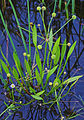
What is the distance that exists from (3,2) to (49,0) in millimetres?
469

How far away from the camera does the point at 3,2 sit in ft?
7.57

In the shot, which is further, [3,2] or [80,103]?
[3,2]

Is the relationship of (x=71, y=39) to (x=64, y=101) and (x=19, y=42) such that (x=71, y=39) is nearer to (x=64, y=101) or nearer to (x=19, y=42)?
(x=19, y=42)

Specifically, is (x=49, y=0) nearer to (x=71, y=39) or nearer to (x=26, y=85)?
(x=71, y=39)

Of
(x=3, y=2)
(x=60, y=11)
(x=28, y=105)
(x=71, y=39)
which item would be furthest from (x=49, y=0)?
(x=28, y=105)

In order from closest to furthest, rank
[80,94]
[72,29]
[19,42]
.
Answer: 1. [80,94]
2. [19,42]
3. [72,29]

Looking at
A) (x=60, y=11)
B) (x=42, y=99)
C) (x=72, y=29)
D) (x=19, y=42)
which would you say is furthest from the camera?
(x=60, y=11)

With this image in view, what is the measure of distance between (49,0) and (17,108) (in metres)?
1.35

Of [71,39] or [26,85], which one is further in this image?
[71,39]

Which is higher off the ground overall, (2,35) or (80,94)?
(2,35)

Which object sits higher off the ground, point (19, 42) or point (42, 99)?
Answer: point (19, 42)

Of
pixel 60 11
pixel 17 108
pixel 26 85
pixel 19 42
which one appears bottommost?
pixel 17 108

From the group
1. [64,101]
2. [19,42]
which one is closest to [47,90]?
[64,101]

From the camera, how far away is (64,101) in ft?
4.61
